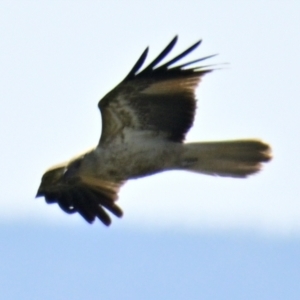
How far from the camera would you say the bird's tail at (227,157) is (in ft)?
39.2

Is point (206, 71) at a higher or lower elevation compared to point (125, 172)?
higher

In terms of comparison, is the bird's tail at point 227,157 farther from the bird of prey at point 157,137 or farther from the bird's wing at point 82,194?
the bird's wing at point 82,194

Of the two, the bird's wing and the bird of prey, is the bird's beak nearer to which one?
the bird's wing

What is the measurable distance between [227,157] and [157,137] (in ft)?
2.23

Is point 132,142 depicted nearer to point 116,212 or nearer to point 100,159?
point 100,159

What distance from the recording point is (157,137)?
39.3 ft

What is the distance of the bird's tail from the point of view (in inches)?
470

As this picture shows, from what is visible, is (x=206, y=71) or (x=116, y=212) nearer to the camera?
(x=206, y=71)

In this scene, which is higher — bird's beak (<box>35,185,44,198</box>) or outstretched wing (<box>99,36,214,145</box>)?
outstretched wing (<box>99,36,214,145</box>)

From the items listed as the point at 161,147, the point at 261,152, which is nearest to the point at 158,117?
the point at 161,147

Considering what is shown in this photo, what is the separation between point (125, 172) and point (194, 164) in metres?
0.65

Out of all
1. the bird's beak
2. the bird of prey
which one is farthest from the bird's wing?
the bird of prey

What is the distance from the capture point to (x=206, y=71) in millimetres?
11664

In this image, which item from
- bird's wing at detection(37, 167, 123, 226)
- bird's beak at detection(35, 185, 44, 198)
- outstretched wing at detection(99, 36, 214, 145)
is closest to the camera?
outstretched wing at detection(99, 36, 214, 145)
